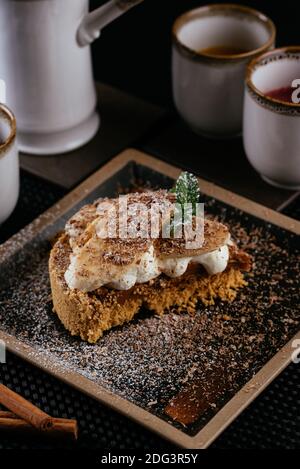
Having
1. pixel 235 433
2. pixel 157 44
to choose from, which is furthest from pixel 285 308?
pixel 157 44

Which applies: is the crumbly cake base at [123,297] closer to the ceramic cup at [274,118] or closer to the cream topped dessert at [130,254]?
the cream topped dessert at [130,254]

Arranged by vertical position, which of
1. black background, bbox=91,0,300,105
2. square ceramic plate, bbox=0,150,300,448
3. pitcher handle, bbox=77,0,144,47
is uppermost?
pitcher handle, bbox=77,0,144,47

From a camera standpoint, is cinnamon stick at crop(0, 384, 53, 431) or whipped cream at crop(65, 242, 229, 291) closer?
cinnamon stick at crop(0, 384, 53, 431)

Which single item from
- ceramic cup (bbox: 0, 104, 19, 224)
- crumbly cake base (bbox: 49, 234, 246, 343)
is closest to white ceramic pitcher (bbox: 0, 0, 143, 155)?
ceramic cup (bbox: 0, 104, 19, 224)

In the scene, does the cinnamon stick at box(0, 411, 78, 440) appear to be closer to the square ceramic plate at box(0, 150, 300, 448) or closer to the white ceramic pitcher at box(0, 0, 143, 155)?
the square ceramic plate at box(0, 150, 300, 448)

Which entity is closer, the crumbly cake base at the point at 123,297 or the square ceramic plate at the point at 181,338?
the square ceramic plate at the point at 181,338

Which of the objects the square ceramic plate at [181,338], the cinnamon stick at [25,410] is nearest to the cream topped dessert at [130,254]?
the square ceramic plate at [181,338]
